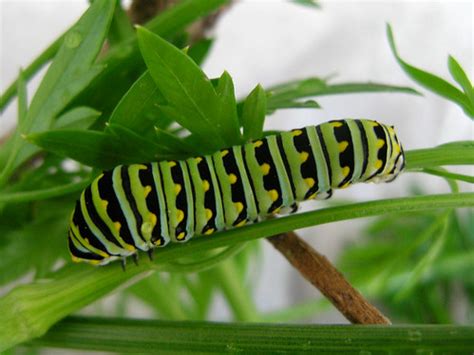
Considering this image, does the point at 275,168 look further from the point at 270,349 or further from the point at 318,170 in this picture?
the point at 270,349

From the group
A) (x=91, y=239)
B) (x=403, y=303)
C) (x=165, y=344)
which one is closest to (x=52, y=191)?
(x=91, y=239)

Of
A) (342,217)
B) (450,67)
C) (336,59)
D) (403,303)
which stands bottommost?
(403,303)

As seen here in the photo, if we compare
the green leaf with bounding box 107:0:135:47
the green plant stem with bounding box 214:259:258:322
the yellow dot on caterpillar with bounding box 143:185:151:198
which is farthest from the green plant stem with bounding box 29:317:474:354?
the green plant stem with bounding box 214:259:258:322

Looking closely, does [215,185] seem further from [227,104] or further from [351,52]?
[351,52]

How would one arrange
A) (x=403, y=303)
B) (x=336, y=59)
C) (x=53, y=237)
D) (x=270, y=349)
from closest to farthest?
(x=270, y=349) → (x=53, y=237) → (x=403, y=303) → (x=336, y=59)

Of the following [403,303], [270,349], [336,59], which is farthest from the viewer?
[336,59]

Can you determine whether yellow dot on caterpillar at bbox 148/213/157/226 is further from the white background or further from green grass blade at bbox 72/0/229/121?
the white background

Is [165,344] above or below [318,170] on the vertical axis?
below
